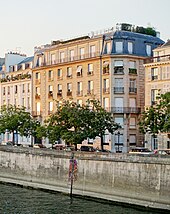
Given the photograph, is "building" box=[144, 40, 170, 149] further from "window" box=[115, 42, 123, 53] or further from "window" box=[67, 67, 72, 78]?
"window" box=[67, 67, 72, 78]

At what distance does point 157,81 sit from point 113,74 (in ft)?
29.7

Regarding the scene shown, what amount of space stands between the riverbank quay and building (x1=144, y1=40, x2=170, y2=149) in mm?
17901

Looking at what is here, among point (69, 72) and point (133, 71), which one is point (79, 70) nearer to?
point (69, 72)

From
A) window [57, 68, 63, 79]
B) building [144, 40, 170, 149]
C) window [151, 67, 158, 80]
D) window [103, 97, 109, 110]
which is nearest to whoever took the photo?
building [144, 40, 170, 149]

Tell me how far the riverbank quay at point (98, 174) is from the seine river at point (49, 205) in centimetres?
128

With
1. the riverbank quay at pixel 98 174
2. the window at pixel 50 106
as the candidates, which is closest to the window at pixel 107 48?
the window at pixel 50 106

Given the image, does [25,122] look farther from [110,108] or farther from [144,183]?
[144,183]

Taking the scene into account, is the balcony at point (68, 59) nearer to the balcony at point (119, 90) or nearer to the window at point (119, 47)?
the window at point (119, 47)

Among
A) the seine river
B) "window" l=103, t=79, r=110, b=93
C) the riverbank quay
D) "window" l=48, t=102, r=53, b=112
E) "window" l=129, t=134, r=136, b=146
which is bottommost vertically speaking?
the seine river

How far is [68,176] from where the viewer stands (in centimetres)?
5125

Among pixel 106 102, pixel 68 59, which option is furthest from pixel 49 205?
pixel 68 59

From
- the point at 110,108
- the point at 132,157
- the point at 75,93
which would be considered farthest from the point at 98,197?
the point at 75,93

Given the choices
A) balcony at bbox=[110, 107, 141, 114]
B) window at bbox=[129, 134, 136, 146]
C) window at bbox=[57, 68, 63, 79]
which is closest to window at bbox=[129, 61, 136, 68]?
balcony at bbox=[110, 107, 141, 114]

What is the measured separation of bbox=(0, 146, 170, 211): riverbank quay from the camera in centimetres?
4209
